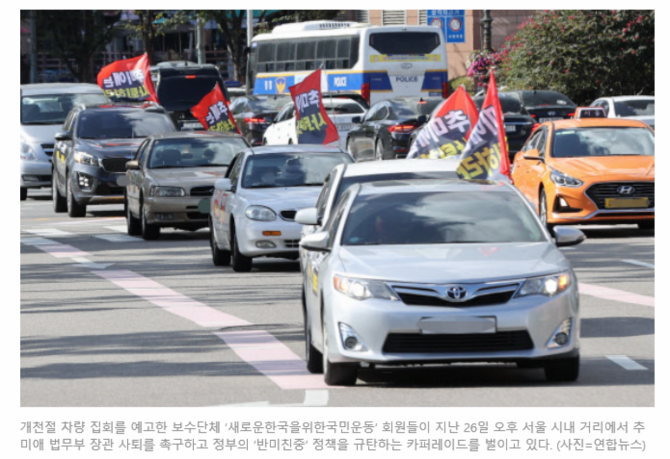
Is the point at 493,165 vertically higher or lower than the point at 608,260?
higher

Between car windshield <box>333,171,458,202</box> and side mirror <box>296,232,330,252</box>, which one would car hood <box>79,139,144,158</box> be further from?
side mirror <box>296,232,330,252</box>

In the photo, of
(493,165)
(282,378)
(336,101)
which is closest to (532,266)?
(282,378)

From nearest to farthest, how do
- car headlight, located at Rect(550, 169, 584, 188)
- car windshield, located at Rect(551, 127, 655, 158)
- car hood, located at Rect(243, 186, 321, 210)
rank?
1. car hood, located at Rect(243, 186, 321, 210)
2. car headlight, located at Rect(550, 169, 584, 188)
3. car windshield, located at Rect(551, 127, 655, 158)

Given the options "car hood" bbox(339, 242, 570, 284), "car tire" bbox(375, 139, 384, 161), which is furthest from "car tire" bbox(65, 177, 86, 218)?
"car hood" bbox(339, 242, 570, 284)

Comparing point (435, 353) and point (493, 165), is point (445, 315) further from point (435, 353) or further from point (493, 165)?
point (493, 165)

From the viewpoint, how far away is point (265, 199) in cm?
1833

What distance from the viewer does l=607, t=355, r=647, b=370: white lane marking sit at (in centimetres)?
1043

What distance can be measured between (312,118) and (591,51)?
18.8 m

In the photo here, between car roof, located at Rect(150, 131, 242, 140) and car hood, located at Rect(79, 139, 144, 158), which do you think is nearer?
car roof, located at Rect(150, 131, 242, 140)

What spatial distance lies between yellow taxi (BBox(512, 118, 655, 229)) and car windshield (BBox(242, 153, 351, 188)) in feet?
12.3

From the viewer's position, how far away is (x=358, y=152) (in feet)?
127

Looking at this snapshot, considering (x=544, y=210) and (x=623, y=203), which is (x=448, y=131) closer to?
(x=544, y=210)

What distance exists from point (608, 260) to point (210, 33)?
329 ft

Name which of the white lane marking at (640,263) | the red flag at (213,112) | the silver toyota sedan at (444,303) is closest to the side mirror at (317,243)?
the silver toyota sedan at (444,303)
